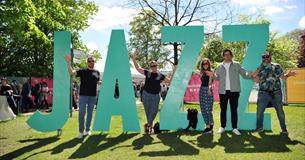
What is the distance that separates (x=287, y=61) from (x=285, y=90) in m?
39.2

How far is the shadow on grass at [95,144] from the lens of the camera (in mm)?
6402

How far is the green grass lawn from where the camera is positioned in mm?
6031

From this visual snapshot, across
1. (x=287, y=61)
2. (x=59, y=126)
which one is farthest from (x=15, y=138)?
(x=287, y=61)

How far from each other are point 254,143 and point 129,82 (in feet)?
11.2

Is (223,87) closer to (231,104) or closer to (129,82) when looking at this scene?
(231,104)

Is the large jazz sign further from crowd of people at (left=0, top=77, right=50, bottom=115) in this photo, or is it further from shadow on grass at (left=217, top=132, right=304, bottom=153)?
crowd of people at (left=0, top=77, right=50, bottom=115)

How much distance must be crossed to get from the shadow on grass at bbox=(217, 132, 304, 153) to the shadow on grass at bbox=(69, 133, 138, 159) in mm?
2217

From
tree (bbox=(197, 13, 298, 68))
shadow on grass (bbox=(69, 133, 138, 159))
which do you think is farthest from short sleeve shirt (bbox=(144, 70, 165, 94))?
tree (bbox=(197, 13, 298, 68))

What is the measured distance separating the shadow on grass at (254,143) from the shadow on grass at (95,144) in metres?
2.22

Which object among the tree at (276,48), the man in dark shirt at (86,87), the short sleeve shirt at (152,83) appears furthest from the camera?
the tree at (276,48)

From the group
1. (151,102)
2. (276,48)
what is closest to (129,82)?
(151,102)

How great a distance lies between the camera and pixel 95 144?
7.25 metres

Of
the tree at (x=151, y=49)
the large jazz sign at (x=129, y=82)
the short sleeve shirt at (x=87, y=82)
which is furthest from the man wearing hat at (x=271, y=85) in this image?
the tree at (x=151, y=49)

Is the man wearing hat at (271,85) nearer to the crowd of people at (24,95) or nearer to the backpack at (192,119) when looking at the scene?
the backpack at (192,119)
